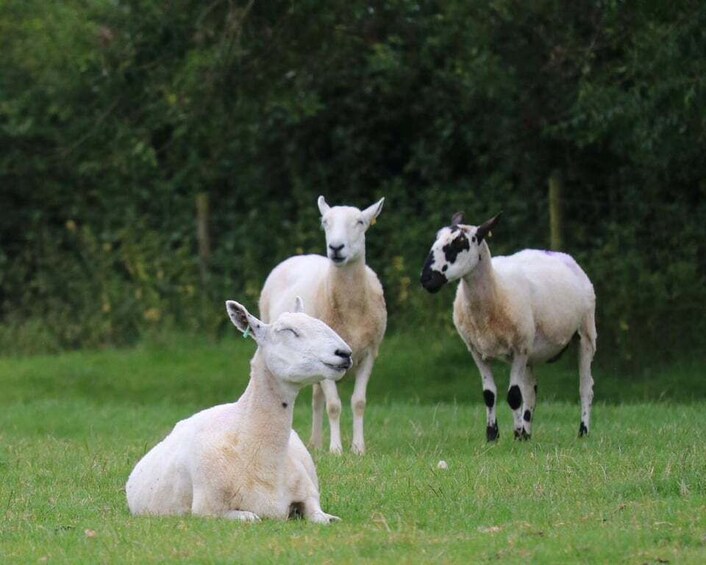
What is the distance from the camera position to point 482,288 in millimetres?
12719

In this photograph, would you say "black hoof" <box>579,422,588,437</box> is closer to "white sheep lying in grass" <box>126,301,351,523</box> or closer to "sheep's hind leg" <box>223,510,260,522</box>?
"white sheep lying in grass" <box>126,301,351,523</box>

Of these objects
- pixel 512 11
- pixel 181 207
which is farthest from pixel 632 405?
pixel 181 207

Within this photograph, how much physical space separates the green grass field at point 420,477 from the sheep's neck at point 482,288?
1.12 m

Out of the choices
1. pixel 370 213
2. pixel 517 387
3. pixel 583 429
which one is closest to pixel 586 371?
pixel 583 429

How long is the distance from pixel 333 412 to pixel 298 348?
4470mm

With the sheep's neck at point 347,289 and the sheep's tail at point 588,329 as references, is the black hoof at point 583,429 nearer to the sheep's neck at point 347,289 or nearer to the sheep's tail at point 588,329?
the sheep's tail at point 588,329

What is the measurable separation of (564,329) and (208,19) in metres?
6.96

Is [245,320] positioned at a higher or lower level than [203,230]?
lower

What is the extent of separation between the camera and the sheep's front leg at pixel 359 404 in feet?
40.5

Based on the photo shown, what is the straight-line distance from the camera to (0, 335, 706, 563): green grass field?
23.7 ft

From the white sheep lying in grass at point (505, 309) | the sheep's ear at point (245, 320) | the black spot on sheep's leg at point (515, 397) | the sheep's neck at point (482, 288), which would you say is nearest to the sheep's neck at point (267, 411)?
the sheep's ear at point (245, 320)

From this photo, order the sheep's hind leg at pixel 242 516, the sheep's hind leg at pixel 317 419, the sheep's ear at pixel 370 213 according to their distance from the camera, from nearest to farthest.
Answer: the sheep's hind leg at pixel 242 516
the sheep's ear at pixel 370 213
the sheep's hind leg at pixel 317 419

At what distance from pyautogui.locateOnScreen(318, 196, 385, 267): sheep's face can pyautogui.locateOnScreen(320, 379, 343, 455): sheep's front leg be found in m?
1.08

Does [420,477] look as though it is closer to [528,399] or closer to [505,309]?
[505,309]
